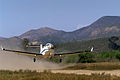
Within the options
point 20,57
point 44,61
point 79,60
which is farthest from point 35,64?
point 79,60

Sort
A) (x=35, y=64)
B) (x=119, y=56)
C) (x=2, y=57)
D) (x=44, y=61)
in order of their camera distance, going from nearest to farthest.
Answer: (x=35, y=64), (x=44, y=61), (x=2, y=57), (x=119, y=56)

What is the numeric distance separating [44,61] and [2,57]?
50.3 feet

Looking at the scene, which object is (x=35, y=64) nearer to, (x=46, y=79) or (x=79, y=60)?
(x=79, y=60)

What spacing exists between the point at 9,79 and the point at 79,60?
6954 centimetres

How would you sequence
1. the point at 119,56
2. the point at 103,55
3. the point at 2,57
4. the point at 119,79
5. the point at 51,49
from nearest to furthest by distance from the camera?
the point at 119,79
the point at 51,49
the point at 2,57
the point at 119,56
the point at 103,55

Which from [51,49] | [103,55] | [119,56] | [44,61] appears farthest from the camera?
[103,55]

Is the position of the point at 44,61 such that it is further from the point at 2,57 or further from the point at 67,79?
the point at 67,79

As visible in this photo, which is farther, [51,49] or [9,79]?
[51,49]

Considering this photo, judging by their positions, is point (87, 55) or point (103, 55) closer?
point (87, 55)

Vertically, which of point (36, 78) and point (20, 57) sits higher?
point (20, 57)

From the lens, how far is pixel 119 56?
98.9m

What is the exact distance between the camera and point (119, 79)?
2933cm

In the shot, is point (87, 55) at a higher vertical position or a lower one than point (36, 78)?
higher

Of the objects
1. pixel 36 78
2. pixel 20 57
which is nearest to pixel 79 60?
pixel 20 57
